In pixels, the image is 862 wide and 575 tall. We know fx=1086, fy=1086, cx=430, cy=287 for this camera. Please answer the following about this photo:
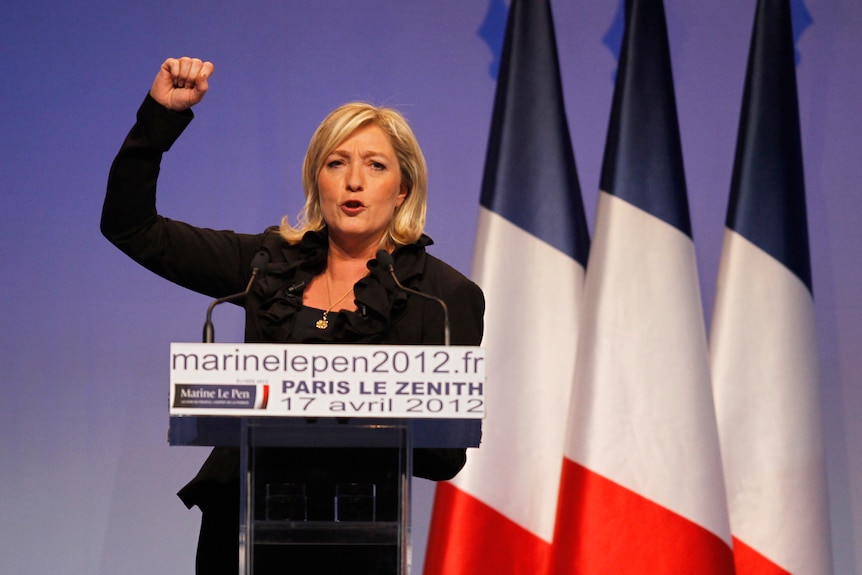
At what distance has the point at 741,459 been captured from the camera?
10.0 feet

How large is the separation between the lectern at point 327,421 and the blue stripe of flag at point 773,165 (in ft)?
5.95

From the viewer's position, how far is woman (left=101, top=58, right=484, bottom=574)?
6.10ft

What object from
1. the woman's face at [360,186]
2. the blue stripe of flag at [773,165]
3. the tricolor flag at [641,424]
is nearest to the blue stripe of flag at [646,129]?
the tricolor flag at [641,424]

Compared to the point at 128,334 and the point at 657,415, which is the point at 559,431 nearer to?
the point at 657,415

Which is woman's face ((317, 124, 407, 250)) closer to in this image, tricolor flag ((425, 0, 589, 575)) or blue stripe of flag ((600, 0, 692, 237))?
tricolor flag ((425, 0, 589, 575))

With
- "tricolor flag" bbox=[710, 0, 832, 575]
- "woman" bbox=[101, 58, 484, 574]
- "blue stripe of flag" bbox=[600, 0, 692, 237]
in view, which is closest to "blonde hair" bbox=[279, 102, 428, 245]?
"woman" bbox=[101, 58, 484, 574]

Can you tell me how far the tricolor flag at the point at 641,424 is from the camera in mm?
2980

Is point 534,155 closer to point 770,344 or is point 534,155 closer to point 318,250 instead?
point 770,344

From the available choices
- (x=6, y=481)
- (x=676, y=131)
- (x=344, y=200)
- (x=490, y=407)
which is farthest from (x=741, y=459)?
(x=6, y=481)

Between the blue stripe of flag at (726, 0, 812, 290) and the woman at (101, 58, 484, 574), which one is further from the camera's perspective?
the blue stripe of flag at (726, 0, 812, 290)

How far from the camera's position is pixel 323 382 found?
145cm

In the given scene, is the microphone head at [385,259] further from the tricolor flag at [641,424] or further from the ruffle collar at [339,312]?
the tricolor flag at [641,424]

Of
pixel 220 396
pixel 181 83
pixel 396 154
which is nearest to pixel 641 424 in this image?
pixel 396 154

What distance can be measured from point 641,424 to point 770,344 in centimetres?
44
